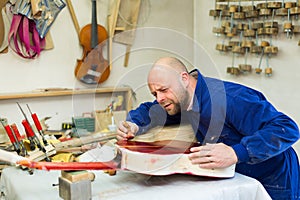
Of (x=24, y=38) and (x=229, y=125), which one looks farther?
(x=24, y=38)

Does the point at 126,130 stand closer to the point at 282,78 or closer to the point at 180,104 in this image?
the point at 180,104

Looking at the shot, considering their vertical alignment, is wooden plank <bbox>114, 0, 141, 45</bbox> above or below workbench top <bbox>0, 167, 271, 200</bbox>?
above

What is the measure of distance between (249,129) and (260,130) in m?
0.09

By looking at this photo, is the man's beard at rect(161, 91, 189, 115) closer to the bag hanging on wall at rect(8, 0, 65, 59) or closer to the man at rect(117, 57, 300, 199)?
the man at rect(117, 57, 300, 199)

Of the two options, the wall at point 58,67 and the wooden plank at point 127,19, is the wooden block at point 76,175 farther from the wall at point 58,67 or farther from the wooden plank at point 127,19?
the wooden plank at point 127,19

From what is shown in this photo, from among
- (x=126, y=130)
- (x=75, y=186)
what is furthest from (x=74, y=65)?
(x=75, y=186)

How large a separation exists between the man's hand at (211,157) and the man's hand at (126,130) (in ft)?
1.16

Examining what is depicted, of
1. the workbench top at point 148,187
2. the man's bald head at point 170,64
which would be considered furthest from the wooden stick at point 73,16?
the workbench top at point 148,187

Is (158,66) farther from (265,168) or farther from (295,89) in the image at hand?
(295,89)

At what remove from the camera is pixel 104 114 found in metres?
1.92

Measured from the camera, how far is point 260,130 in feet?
4.37

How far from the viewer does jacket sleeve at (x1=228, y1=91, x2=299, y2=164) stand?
130 cm

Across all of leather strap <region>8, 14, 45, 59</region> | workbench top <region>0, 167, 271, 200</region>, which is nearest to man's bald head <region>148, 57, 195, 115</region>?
workbench top <region>0, 167, 271, 200</region>

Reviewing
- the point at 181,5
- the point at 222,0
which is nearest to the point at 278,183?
the point at 222,0
